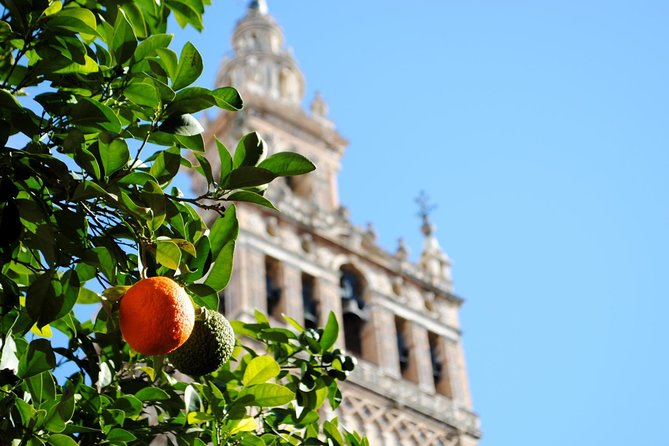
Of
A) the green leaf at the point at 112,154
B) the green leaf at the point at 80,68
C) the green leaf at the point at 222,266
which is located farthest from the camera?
the green leaf at the point at 80,68

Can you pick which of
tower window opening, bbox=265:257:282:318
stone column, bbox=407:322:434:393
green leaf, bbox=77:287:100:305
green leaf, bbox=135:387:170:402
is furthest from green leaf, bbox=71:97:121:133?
stone column, bbox=407:322:434:393

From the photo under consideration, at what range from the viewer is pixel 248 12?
3231 cm

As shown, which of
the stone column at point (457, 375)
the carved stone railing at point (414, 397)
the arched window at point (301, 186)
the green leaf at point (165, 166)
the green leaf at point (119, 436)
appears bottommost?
the green leaf at point (119, 436)

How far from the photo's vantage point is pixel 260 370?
388cm

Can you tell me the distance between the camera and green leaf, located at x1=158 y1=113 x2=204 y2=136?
3.45 metres

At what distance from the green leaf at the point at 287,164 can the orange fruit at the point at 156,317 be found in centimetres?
58

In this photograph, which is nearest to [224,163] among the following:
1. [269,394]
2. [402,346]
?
[269,394]

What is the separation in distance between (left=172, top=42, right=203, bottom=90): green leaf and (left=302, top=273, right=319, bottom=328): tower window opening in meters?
20.7

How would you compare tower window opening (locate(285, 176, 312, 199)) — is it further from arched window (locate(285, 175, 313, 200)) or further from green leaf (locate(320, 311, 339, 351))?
green leaf (locate(320, 311, 339, 351))

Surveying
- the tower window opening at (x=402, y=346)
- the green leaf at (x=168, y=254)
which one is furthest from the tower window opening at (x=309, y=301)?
the green leaf at (x=168, y=254)

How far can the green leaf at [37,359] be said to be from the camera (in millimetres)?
3490

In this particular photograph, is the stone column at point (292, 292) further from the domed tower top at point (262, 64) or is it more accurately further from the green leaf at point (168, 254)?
the green leaf at point (168, 254)

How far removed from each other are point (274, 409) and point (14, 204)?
1.44 metres

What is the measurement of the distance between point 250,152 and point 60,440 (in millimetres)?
889
